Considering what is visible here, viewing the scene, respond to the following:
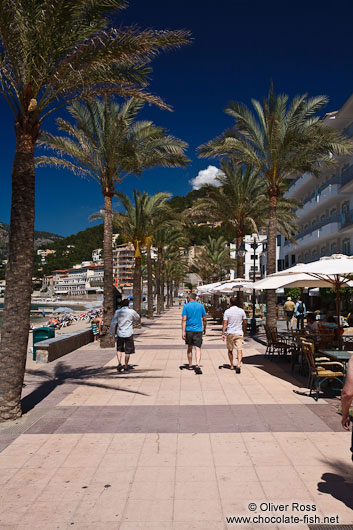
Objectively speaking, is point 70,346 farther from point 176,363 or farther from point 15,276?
point 15,276

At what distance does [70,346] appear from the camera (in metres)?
14.2

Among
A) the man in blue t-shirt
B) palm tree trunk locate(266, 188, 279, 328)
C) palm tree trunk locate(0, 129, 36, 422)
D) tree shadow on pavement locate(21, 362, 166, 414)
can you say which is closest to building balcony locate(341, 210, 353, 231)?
palm tree trunk locate(266, 188, 279, 328)

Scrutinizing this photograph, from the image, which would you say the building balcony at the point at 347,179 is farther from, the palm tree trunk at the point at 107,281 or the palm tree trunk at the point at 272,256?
the palm tree trunk at the point at 107,281

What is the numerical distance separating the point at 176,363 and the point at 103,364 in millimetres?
1878

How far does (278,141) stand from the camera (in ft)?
54.4

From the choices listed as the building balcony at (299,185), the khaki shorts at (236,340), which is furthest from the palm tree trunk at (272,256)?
the building balcony at (299,185)

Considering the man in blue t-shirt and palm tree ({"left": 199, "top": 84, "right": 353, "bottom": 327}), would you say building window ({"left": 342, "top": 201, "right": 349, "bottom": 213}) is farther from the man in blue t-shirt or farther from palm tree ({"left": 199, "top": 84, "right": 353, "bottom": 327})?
the man in blue t-shirt

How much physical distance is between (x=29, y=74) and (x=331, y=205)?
3533cm

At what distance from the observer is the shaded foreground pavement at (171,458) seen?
368 centimetres

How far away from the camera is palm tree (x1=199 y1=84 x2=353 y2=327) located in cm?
1652

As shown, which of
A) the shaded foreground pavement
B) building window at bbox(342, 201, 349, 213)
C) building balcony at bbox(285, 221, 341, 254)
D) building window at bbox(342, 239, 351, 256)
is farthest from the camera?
building window at bbox(342, 201, 349, 213)

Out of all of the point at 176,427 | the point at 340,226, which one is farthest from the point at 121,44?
the point at 340,226

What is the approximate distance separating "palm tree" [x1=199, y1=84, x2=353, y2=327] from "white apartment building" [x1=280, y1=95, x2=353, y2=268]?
452 inches

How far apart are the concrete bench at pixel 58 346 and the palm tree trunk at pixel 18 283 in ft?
17.8
